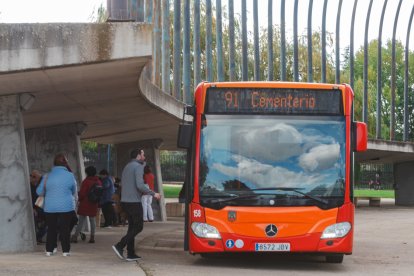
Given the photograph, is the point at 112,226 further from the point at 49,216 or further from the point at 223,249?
the point at 223,249

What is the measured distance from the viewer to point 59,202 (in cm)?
1407

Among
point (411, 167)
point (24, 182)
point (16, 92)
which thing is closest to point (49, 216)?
point (24, 182)

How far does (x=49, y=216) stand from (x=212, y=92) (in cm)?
315

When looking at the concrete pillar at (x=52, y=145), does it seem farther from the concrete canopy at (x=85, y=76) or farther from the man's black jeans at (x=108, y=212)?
the man's black jeans at (x=108, y=212)

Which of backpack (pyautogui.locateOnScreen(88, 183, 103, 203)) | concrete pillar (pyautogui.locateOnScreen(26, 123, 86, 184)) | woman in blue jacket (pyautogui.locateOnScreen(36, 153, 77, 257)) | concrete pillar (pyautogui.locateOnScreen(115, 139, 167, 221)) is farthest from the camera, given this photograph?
concrete pillar (pyautogui.locateOnScreen(115, 139, 167, 221))

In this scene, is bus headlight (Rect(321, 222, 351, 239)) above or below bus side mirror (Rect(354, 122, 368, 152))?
below

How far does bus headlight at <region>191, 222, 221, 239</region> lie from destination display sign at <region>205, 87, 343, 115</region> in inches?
63.9

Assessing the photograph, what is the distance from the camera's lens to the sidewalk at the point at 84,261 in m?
11.8

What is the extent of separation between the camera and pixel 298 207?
1290 cm

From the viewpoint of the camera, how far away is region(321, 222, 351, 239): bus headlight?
506 inches

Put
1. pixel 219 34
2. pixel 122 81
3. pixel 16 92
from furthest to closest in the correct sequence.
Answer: pixel 219 34
pixel 122 81
pixel 16 92

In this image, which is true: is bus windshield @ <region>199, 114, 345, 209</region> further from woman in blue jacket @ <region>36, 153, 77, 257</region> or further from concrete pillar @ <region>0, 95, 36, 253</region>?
concrete pillar @ <region>0, 95, 36, 253</region>

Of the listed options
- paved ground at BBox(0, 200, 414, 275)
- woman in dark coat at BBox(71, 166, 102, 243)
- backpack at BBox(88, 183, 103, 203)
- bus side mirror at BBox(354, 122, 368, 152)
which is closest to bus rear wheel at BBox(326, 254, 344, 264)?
paved ground at BBox(0, 200, 414, 275)

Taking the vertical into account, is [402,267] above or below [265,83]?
below
